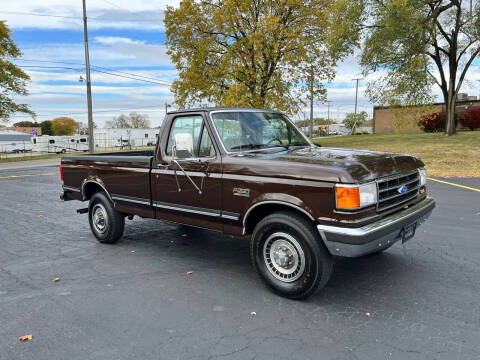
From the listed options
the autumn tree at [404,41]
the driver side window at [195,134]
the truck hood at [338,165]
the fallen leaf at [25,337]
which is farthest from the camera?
the autumn tree at [404,41]

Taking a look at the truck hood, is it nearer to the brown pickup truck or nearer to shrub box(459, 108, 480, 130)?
the brown pickup truck

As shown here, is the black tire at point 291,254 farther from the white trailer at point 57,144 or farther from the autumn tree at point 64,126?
the autumn tree at point 64,126

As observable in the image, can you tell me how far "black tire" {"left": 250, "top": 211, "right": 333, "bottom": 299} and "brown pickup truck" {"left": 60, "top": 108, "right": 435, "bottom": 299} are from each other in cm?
1

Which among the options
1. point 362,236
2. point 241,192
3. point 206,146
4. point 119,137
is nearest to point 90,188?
point 206,146

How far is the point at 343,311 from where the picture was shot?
3.59 m

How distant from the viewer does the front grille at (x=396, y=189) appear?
375 cm

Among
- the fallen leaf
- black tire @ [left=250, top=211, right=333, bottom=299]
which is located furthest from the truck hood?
the fallen leaf

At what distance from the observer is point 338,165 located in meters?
3.56

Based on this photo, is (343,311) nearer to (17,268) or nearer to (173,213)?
(173,213)

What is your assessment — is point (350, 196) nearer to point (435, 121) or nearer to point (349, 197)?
point (349, 197)

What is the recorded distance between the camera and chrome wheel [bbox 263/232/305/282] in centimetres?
377

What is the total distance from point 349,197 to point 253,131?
1784mm

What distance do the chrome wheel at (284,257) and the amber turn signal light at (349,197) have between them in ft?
2.09

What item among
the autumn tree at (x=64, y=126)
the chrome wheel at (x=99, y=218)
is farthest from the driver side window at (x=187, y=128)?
the autumn tree at (x=64, y=126)
